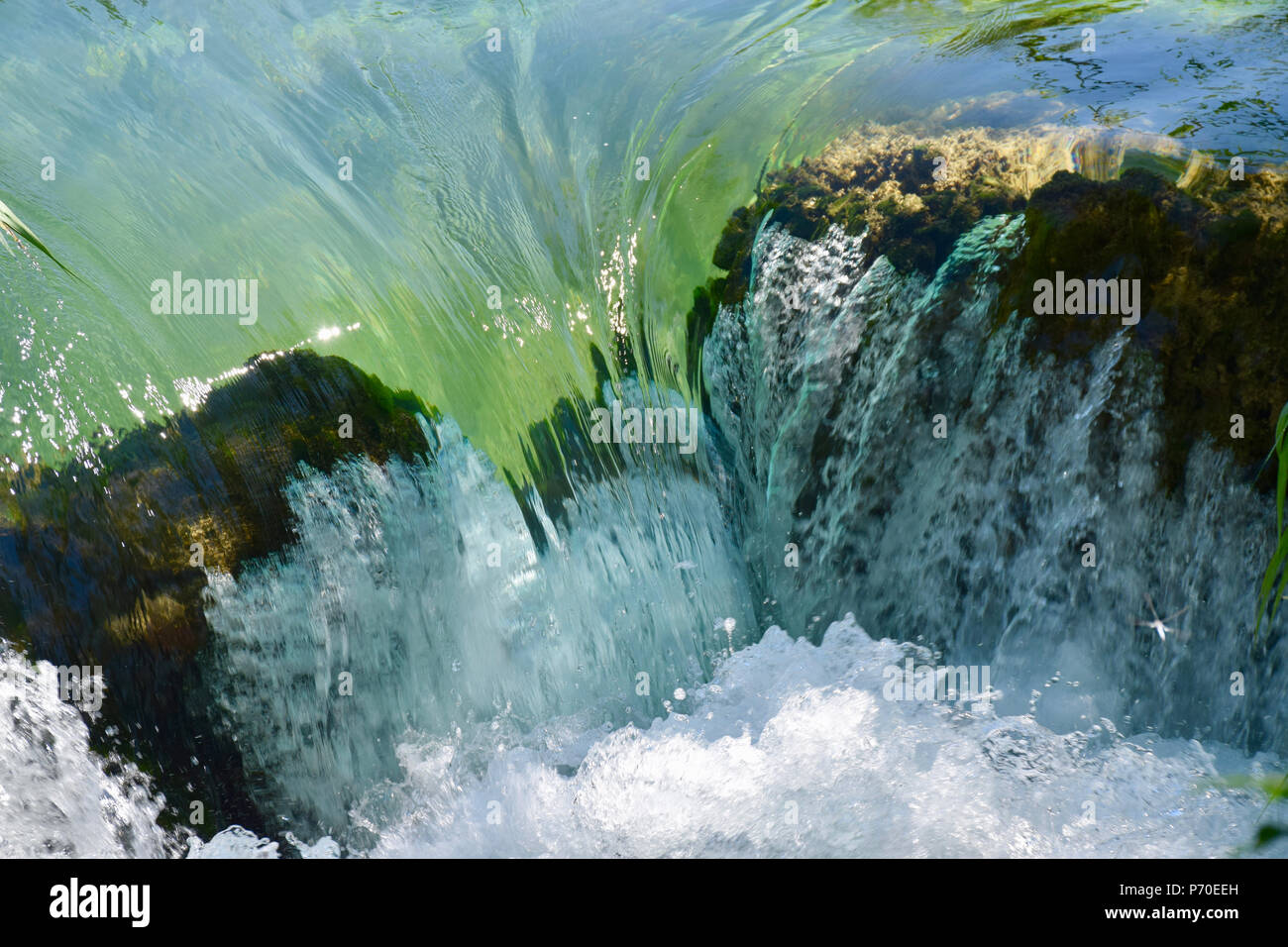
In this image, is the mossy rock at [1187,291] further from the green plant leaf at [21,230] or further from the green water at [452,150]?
the green plant leaf at [21,230]

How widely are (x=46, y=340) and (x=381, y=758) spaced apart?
1.91 m

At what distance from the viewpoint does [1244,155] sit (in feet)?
10.7

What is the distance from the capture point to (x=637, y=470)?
410cm

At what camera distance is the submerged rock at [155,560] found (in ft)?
10.5

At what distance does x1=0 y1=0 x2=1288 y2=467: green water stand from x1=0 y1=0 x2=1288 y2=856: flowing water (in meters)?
0.02

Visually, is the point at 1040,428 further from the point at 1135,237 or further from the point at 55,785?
the point at 55,785

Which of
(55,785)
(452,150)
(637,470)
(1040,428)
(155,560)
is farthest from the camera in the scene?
(452,150)

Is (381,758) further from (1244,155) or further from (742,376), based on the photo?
(1244,155)

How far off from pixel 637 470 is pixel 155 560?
186cm

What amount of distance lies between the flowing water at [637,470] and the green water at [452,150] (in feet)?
0.06

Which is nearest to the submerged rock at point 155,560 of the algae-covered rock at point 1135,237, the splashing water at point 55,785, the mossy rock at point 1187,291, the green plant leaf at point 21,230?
the splashing water at point 55,785

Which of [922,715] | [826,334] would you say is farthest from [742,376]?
[922,715]

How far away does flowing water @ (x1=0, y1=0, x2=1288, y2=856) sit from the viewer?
3.24 meters

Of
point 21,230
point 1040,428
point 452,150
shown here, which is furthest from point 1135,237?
point 21,230
